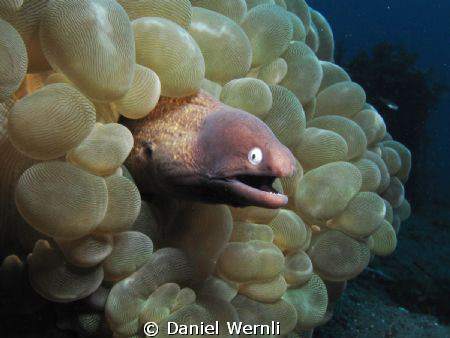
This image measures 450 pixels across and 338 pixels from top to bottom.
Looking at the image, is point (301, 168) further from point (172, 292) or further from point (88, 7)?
point (88, 7)

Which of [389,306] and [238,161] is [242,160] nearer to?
[238,161]

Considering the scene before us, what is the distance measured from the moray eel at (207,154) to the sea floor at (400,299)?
2924 mm

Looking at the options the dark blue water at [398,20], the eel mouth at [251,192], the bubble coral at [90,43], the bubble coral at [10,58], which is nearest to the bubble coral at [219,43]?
the bubble coral at [90,43]

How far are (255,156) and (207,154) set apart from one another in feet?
0.76

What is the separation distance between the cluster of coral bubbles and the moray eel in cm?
14

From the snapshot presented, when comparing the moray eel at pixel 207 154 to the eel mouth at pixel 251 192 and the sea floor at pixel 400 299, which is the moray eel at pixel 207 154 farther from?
the sea floor at pixel 400 299

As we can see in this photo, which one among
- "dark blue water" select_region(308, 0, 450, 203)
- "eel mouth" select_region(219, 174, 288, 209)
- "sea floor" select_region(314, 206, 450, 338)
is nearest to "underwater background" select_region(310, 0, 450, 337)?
"sea floor" select_region(314, 206, 450, 338)

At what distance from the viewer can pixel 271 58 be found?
2867mm

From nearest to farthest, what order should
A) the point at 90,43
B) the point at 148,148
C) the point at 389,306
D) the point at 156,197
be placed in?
the point at 90,43, the point at 148,148, the point at 156,197, the point at 389,306

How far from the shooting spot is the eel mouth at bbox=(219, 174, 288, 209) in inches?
71.9

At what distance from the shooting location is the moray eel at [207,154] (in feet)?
→ 6.02

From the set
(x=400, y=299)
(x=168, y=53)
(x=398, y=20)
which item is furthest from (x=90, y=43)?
(x=398, y=20)

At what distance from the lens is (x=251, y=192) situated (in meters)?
1.84

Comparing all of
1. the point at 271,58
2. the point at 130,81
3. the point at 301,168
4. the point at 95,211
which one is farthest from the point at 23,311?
the point at 271,58
